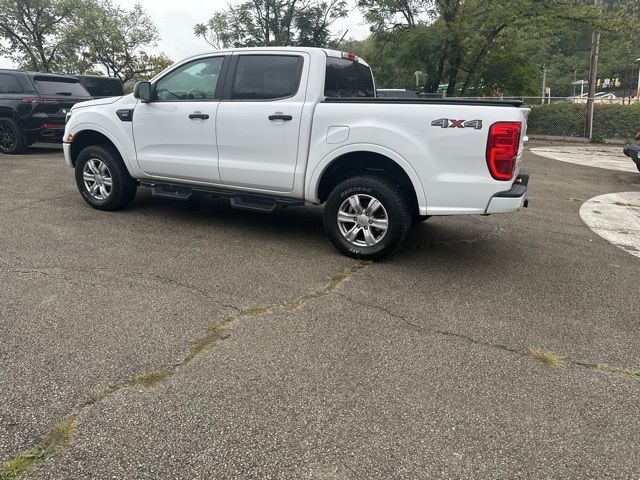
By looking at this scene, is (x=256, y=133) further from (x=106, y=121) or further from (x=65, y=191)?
(x=65, y=191)

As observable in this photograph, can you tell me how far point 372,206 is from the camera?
4637 mm

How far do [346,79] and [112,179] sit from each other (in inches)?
122

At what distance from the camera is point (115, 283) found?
4.07 m

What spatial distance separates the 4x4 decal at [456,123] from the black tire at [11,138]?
10225mm

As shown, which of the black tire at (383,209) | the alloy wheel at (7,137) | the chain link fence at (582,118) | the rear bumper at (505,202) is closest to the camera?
the rear bumper at (505,202)

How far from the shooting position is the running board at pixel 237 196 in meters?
5.11

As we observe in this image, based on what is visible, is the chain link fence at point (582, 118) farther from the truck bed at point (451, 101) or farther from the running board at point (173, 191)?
the running board at point (173, 191)

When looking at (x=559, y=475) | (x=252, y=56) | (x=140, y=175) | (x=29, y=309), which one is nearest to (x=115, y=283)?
(x=29, y=309)

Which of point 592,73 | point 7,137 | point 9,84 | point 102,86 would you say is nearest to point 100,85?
point 102,86

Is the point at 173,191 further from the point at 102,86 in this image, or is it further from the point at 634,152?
the point at 102,86

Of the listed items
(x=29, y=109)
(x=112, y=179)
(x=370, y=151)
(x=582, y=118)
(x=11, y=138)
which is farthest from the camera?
(x=582, y=118)

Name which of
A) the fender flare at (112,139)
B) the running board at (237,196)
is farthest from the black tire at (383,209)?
the fender flare at (112,139)

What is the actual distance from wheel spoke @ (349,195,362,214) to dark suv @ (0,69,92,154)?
353 inches

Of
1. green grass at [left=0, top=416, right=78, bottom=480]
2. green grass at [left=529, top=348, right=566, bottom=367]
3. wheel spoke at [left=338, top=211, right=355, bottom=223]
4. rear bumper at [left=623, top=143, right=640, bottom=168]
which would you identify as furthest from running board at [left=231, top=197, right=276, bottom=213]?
rear bumper at [left=623, top=143, right=640, bottom=168]
